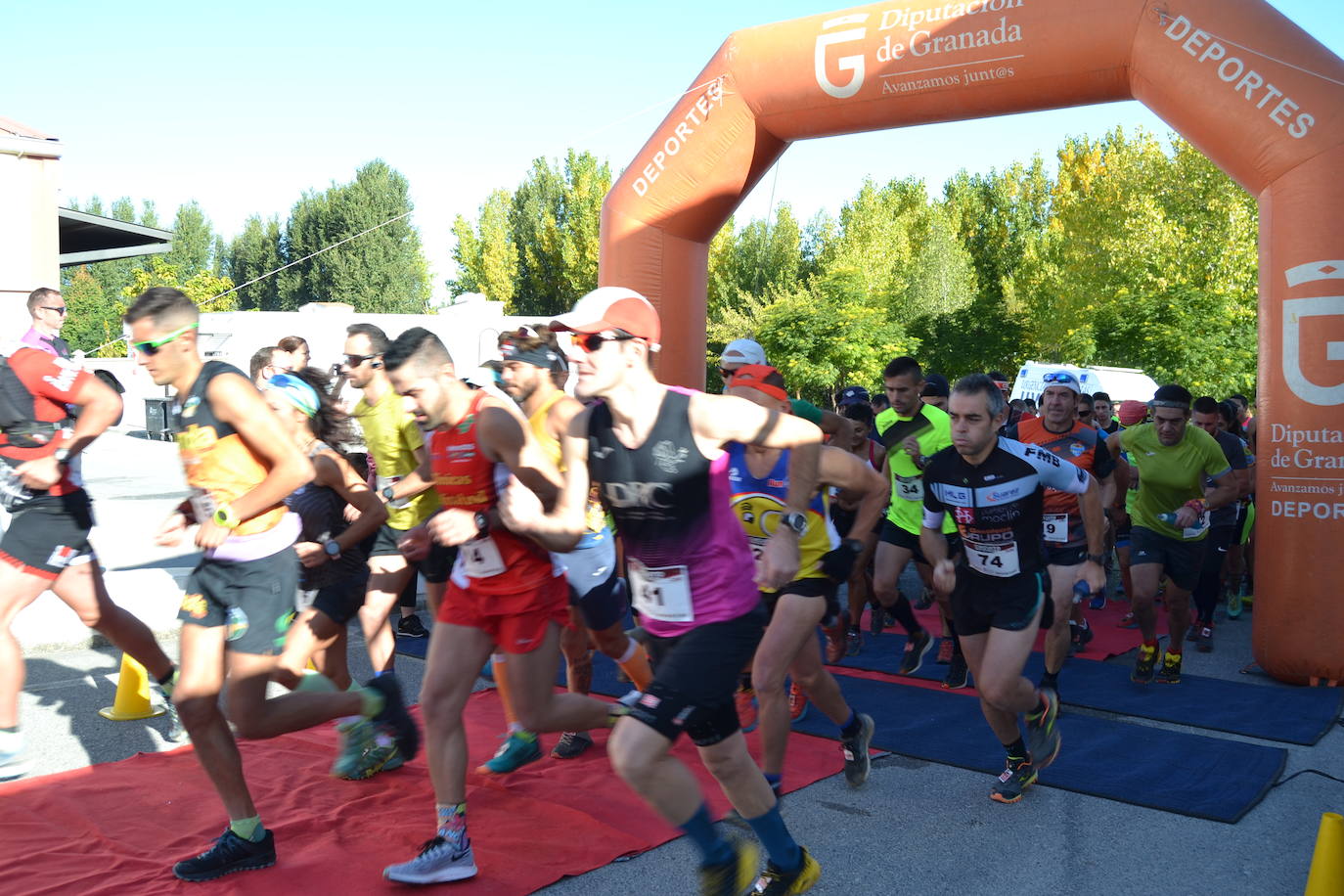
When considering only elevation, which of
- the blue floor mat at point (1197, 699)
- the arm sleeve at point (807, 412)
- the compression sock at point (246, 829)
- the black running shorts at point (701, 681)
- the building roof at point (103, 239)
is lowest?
the blue floor mat at point (1197, 699)

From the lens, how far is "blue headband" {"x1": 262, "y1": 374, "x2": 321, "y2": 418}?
5.08 m

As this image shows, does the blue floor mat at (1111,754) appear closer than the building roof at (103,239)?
Yes

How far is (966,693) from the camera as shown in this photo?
673 cm

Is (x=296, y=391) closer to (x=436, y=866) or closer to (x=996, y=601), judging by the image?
(x=436, y=866)

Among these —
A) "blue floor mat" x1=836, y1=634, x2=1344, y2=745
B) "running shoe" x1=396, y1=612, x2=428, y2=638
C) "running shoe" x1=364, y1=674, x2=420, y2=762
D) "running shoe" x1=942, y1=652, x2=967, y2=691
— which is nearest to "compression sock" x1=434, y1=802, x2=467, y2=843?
"running shoe" x1=364, y1=674, x2=420, y2=762

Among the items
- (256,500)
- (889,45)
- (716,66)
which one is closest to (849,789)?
(256,500)

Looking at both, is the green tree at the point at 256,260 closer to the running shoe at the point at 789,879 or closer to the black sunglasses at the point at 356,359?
the black sunglasses at the point at 356,359

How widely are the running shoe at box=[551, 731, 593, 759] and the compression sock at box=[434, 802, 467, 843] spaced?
4.91 feet

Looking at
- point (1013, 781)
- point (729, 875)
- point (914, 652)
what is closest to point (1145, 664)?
point (914, 652)

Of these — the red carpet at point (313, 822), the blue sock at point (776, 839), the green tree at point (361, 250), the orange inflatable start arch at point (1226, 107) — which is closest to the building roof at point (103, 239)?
the orange inflatable start arch at point (1226, 107)

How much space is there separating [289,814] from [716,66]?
7109 millimetres

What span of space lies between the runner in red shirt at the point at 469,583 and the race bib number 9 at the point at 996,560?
1.91m

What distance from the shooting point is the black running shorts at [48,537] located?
4855 millimetres

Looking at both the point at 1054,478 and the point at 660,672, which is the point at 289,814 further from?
the point at 1054,478
